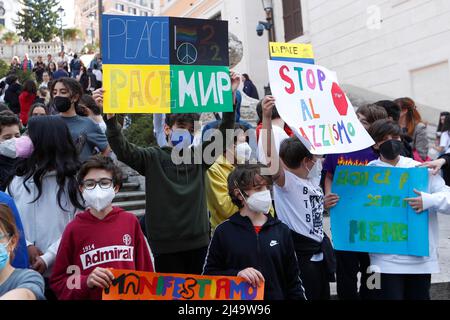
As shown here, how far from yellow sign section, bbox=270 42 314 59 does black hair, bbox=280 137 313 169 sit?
1009mm

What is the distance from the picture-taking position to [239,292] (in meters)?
2.53

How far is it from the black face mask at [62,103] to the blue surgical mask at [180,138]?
972mm

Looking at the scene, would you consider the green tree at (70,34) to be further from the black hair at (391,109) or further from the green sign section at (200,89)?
the green sign section at (200,89)

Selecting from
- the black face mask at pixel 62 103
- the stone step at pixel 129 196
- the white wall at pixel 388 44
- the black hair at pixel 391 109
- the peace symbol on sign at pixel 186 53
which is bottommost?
the stone step at pixel 129 196

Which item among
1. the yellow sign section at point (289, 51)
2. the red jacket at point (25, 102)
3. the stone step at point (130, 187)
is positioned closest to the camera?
the yellow sign section at point (289, 51)

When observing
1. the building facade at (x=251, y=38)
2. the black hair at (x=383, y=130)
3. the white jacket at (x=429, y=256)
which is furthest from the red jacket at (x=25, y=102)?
the building facade at (x=251, y=38)

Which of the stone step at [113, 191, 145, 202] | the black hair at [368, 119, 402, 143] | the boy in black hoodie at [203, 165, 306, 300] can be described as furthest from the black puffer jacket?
the stone step at [113, 191, 145, 202]

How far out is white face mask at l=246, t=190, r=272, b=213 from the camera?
285 cm

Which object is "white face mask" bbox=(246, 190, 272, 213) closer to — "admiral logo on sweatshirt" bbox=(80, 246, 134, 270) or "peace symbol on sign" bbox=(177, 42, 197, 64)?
"admiral logo on sweatshirt" bbox=(80, 246, 134, 270)

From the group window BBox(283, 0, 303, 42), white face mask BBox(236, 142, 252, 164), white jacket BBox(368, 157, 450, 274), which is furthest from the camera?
window BBox(283, 0, 303, 42)

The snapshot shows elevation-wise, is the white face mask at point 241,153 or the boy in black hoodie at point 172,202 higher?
the white face mask at point 241,153

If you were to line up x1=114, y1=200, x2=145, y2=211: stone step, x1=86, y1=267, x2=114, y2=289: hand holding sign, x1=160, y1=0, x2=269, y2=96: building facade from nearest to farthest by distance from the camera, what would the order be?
x1=86, y1=267, x2=114, y2=289: hand holding sign, x1=114, y1=200, x2=145, y2=211: stone step, x1=160, y1=0, x2=269, y2=96: building facade

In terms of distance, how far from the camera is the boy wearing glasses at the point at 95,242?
264 cm
